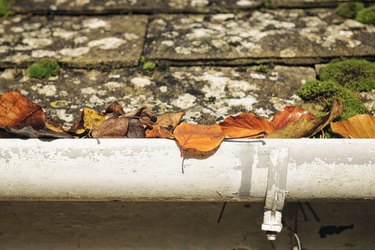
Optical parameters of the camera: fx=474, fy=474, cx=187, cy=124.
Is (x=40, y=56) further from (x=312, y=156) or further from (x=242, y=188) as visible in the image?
(x=312, y=156)

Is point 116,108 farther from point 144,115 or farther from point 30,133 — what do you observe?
point 30,133

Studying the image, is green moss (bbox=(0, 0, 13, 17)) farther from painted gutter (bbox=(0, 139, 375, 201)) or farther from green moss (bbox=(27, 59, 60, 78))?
painted gutter (bbox=(0, 139, 375, 201))

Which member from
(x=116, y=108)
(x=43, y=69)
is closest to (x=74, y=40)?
(x=43, y=69)

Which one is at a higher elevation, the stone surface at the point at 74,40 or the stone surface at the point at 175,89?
the stone surface at the point at 74,40

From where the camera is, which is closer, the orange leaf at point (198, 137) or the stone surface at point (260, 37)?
the orange leaf at point (198, 137)

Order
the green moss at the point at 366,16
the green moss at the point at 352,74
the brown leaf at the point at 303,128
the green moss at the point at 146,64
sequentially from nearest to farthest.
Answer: the brown leaf at the point at 303,128
the green moss at the point at 352,74
the green moss at the point at 146,64
the green moss at the point at 366,16

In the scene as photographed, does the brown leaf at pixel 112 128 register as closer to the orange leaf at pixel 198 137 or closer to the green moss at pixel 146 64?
the orange leaf at pixel 198 137

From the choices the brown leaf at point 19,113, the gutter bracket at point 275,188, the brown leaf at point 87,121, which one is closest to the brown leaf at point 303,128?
the gutter bracket at point 275,188
